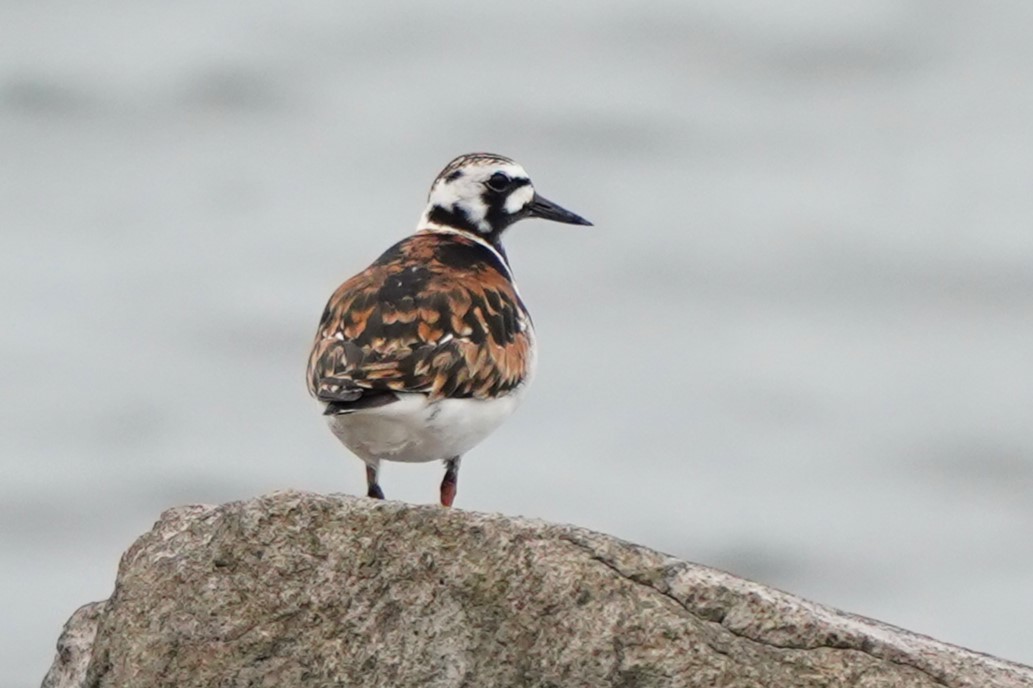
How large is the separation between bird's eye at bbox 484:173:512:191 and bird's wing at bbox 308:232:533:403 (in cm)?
81

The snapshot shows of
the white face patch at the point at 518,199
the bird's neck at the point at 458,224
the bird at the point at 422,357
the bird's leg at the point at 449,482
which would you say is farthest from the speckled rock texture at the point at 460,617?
the white face patch at the point at 518,199

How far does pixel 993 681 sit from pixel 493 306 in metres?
3.13

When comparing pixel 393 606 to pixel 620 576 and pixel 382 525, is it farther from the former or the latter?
pixel 620 576

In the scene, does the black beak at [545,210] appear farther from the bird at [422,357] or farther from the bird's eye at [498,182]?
the bird at [422,357]

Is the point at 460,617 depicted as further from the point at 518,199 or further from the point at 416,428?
the point at 518,199

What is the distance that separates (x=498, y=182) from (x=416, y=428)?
219cm

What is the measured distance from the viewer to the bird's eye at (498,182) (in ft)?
25.6

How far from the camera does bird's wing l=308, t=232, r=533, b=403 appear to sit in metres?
5.91

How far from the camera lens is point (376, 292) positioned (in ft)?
21.0

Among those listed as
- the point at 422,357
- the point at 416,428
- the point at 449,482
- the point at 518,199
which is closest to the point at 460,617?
the point at 416,428

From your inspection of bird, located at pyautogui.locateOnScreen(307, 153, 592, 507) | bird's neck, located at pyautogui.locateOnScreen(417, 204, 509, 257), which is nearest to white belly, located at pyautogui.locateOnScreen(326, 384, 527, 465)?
bird, located at pyautogui.locateOnScreen(307, 153, 592, 507)

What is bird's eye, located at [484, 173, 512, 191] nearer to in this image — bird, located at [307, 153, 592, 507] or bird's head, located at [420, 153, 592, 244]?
bird's head, located at [420, 153, 592, 244]

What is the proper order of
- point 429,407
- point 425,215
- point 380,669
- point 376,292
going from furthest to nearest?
point 425,215, point 376,292, point 429,407, point 380,669

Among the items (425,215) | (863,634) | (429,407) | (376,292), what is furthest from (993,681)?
(425,215)
